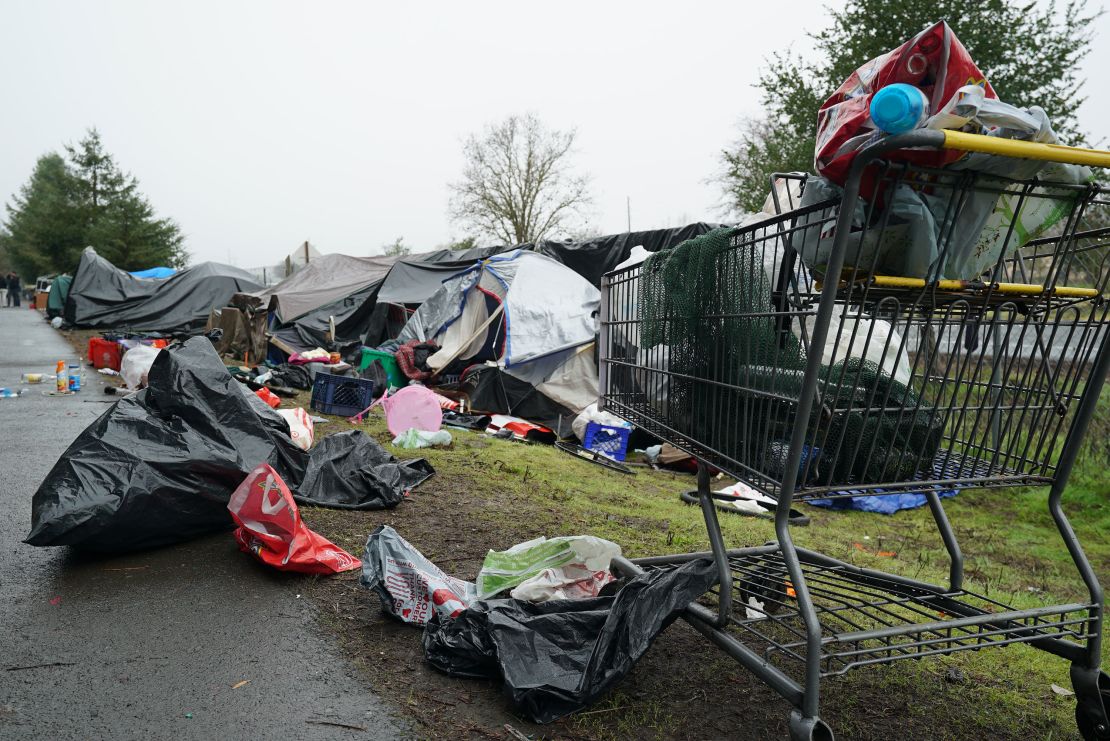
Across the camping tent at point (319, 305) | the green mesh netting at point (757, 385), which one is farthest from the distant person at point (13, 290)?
the green mesh netting at point (757, 385)

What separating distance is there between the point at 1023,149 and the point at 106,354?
526 inches

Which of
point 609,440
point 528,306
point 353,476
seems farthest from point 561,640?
point 528,306

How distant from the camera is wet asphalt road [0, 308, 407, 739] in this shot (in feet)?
6.31

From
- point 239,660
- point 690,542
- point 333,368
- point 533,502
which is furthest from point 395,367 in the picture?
point 239,660

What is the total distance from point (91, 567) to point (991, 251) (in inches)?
146

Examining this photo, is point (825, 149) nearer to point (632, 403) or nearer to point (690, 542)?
point (632, 403)

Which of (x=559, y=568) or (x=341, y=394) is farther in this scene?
(x=341, y=394)

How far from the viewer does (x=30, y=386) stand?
931cm

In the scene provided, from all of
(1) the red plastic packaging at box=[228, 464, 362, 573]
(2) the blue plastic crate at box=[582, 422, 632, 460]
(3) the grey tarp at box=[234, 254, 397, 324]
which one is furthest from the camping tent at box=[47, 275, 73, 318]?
(1) the red plastic packaging at box=[228, 464, 362, 573]

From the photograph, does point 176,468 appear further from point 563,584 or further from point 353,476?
point 563,584

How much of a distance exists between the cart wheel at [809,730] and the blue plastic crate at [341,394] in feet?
22.9

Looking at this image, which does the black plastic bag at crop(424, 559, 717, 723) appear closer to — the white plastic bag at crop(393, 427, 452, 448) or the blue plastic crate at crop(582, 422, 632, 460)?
the white plastic bag at crop(393, 427, 452, 448)

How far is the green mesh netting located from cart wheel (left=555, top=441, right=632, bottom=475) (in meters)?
4.10

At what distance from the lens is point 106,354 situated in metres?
11.6
